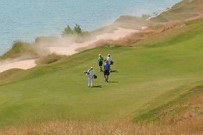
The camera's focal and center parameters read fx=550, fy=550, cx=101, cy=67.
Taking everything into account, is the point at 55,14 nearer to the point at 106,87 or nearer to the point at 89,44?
the point at 89,44

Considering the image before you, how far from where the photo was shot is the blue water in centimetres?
12731

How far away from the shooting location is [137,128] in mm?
19375

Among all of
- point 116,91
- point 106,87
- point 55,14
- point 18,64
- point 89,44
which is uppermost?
point 55,14

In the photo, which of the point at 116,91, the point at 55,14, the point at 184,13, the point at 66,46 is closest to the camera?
the point at 116,91

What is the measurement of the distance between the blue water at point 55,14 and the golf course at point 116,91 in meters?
64.1

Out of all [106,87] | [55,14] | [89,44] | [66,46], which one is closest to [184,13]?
[89,44]

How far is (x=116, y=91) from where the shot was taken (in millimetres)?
33375

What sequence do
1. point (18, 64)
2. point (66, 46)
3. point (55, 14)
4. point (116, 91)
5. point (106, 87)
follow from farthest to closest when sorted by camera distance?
point (55, 14)
point (66, 46)
point (18, 64)
point (106, 87)
point (116, 91)

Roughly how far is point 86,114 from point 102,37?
5478 cm

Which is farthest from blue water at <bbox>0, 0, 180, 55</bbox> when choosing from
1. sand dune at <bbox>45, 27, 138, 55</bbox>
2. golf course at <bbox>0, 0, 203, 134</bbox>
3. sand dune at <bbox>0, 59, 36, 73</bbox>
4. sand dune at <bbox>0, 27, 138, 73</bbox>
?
golf course at <bbox>0, 0, 203, 134</bbox>

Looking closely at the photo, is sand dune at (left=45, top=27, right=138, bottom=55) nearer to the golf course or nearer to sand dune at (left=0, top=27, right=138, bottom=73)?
sand dune at (left=0, top=27, right=138, bottom=73)

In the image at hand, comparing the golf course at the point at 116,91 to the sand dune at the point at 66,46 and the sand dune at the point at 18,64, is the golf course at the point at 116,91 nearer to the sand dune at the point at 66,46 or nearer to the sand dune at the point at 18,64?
the sand dune at the point at 18,64

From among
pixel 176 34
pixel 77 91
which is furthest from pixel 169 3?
pixel 77 91

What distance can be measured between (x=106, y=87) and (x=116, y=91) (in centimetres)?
291
